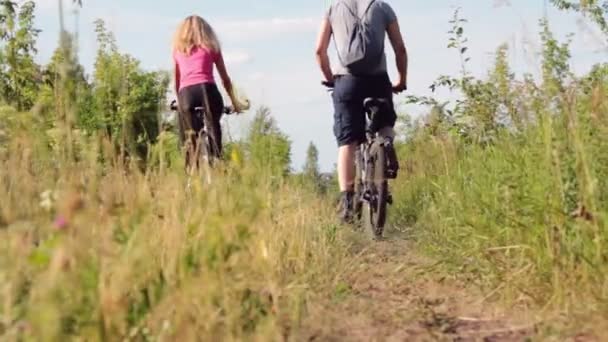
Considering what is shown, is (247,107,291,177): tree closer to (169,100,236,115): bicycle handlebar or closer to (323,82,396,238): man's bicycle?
(323,82,396,238): man's bicycle

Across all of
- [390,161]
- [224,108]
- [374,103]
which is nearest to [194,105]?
[224,108]

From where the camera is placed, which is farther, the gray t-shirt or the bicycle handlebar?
the bicycle handlebar

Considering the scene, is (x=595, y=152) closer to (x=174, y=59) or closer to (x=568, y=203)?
(x=568, y=203)

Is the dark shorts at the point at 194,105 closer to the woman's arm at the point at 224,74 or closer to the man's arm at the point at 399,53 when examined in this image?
the woman's arm at the point at 224,74

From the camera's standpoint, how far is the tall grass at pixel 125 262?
2320mm

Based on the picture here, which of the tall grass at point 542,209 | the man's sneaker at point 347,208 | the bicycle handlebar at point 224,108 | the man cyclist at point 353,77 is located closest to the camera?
the tall grass at point 542,209

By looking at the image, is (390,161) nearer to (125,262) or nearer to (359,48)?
(359,48)

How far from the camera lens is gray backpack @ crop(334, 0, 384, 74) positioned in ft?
22.4

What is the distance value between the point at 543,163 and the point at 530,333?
86 cm

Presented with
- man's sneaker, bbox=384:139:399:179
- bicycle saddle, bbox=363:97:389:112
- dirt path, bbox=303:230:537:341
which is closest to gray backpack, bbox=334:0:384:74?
bicycle saddle, bbox=363:97:389:112

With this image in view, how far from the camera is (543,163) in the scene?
406cm

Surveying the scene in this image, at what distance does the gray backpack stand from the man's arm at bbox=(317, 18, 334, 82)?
278 mm

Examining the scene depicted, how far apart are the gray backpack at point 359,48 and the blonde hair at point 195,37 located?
1567 millimetres

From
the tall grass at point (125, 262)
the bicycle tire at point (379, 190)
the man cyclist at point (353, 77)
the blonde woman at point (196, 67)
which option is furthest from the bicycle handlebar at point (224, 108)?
the tall grass at point (125, 262)
